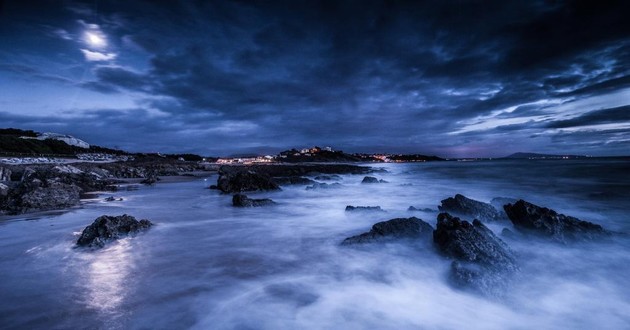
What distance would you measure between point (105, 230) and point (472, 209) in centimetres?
1011

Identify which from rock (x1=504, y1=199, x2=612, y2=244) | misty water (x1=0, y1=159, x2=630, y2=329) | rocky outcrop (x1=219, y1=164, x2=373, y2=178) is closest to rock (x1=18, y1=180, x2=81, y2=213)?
misty water (x1=0, y1=159, x2=630, y2=329)

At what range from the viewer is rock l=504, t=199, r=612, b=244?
6.98 metres

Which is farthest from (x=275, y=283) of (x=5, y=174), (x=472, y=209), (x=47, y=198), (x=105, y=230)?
(x=5, y=174)

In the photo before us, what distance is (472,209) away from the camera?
9.70 meters

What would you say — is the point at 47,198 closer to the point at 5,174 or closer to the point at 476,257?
the point at 5,174

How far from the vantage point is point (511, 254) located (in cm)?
557

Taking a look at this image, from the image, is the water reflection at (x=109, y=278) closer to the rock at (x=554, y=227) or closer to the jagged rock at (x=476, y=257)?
the jagged rock at (x=476, y=257)

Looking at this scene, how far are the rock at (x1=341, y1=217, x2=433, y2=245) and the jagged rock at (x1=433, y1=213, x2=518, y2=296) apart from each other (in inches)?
26.5

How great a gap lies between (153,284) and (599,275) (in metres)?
7.79

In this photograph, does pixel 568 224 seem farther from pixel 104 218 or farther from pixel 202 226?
pixel 104 218

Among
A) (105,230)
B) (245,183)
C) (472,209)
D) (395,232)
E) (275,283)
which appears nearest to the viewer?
(275,283)

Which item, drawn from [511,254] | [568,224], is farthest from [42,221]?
[568,224]

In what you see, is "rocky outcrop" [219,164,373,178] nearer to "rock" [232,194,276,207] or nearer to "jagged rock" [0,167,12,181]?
"jagged rock" [0,167,12,181]

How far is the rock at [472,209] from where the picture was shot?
918 cm
